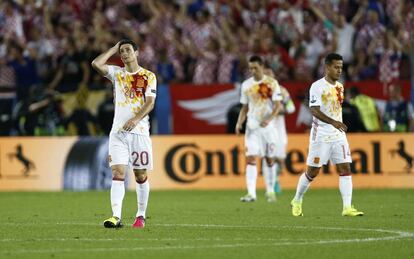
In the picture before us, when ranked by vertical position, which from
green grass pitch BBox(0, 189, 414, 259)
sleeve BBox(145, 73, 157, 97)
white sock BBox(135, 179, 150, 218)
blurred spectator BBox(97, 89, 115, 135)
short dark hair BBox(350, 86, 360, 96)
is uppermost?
short dark hair BBox(350, 86, 360, 96)

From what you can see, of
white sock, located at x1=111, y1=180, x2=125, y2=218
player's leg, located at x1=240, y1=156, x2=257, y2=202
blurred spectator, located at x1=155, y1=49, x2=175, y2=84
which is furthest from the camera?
blurred spectator, located at x1=155, y1=49, x2=175, y2=84

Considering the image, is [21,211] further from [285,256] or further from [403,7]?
[403,7]

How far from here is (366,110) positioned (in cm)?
2508

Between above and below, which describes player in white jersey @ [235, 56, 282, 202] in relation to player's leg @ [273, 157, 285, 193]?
above

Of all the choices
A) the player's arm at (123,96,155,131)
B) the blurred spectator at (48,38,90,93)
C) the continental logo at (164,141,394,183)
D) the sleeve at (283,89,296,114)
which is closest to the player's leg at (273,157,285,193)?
the continental logo at (164,141,394,183)

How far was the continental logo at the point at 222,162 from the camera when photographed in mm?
24281

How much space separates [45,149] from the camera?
24.6 m

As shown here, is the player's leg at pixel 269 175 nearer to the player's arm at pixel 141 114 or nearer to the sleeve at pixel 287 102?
the sleeve at pixel 287 102

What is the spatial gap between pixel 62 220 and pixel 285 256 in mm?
5610

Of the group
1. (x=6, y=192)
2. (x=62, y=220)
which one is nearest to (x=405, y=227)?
(x=62, y=220)

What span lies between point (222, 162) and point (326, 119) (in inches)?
366

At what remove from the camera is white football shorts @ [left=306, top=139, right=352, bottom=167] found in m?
15.7

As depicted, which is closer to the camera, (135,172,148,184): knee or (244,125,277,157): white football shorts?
(135,172,148,184): knee

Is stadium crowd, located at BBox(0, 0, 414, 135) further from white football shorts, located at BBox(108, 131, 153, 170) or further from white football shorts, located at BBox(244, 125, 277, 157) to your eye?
white football shorts, located at BBox(108, 131, 153, 170)
